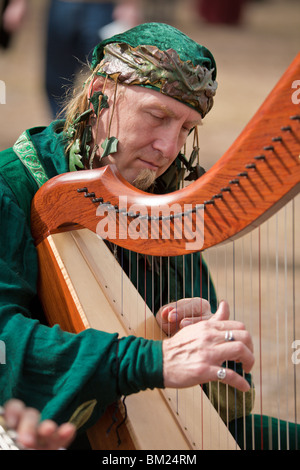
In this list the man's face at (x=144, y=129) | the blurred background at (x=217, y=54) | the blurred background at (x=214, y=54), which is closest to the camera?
the man's face at (x=144, y=129)

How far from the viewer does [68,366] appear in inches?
72.7

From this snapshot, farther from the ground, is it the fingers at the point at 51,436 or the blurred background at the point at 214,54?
the blurred background at the point at 214,54

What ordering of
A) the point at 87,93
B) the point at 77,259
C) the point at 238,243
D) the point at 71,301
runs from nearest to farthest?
the point at 71,301, the point at 77,259, the point at 87,93, the point at 238,243

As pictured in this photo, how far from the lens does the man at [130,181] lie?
1785 millimetres

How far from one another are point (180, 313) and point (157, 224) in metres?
0.33

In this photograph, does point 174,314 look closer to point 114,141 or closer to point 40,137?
point 114,141

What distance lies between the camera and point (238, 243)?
5.89 metres

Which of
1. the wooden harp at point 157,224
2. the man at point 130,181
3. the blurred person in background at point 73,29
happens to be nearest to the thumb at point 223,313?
the man at point 130,181

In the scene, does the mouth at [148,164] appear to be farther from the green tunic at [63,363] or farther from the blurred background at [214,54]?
the blurred background at [214,54]

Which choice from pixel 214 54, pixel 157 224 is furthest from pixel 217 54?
pixel 157 224

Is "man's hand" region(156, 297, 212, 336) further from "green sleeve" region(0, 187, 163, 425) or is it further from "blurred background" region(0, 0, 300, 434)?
"blurred background" region(0, 0, 300, 434)

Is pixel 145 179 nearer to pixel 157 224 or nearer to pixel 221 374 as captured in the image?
pixel 157 224
